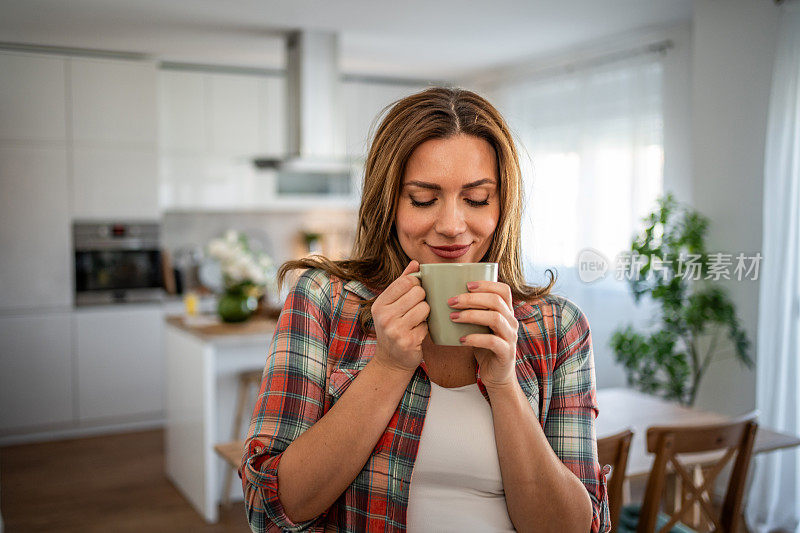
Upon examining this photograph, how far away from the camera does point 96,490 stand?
3.91 metres

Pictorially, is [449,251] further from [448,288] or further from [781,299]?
[781,299]

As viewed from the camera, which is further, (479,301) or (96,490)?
(96,490)

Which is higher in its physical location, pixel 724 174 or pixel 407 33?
pixel 407 33

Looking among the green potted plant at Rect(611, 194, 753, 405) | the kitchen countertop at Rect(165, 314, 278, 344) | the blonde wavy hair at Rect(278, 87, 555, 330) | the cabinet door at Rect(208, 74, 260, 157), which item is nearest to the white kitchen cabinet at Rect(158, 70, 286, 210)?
the cabinet door at Rect(208, 74, 260, 157)

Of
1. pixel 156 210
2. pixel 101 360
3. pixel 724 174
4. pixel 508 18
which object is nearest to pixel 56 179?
pixel 156 210

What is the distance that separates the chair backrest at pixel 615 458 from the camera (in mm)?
1763

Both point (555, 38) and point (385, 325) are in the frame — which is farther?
point (555, 38)

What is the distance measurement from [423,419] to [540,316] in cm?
22

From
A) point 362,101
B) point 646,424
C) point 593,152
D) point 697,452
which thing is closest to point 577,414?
point 697,452

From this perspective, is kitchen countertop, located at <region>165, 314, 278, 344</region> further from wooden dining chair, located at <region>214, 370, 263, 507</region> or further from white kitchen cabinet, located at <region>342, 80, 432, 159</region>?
white kitchen cabinet, located at <region>342, 80, 432, 159</region>

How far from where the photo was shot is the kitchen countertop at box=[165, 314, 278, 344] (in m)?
3.44

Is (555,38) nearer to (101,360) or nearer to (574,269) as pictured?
(574,269)

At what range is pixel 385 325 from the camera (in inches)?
32.4

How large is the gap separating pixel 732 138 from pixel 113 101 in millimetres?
3771
